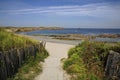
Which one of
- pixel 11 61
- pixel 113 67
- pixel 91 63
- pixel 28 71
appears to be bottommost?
pixel 28 71

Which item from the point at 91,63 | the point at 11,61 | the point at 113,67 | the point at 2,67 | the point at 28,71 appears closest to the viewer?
the point at 113,67

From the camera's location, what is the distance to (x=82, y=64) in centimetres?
→ 1090

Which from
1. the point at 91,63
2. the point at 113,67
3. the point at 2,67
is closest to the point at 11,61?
the point at 2,67

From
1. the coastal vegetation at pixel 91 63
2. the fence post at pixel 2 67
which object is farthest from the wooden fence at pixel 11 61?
the coastal vegetation at pixel 91 63

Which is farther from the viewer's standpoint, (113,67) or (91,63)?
(91,63)

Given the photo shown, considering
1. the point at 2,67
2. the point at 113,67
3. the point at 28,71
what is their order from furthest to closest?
the point at 28,71
the point at 2,67
the point at 113,67

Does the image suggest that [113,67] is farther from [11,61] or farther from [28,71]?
[28,71]

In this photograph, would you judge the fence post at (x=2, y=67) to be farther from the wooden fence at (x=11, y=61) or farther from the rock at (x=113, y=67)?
the rock at (x=113, y=67)

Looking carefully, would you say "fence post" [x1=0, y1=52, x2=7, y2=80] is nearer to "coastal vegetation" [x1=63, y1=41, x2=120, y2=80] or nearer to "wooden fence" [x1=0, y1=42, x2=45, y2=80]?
"wooden fence" [x1=0, y1=42, x2=45, y2=80]

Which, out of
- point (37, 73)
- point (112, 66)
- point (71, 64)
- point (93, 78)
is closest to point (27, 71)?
point (37, 73)

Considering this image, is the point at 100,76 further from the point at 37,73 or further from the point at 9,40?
the point at 9,40

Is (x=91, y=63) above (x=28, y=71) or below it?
above

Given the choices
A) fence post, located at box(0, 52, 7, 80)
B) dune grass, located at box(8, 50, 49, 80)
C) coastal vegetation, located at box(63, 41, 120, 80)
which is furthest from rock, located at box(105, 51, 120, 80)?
fence post, located at box(0, 52, 7, 80)

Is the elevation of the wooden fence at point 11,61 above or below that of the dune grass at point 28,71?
above
